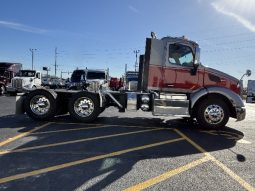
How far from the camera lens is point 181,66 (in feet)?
41.2

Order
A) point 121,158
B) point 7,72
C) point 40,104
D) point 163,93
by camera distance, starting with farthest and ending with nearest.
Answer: point 7,72 → point 163,93 → point 40,104 → point 121,158

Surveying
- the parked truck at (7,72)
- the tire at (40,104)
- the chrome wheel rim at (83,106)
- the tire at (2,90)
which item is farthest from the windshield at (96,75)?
the chrome wheel rim at (83,106)

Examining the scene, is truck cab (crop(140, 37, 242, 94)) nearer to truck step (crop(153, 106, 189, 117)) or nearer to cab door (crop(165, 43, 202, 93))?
cab door (crop(165, 43, 202, 93))

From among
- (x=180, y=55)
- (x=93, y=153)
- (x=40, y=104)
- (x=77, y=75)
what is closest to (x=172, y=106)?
(x=180, y=55)

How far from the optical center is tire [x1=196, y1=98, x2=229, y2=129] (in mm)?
11852

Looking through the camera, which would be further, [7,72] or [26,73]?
[7,72]

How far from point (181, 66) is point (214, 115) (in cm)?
199

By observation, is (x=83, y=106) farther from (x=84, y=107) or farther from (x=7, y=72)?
(x=7, y=72)

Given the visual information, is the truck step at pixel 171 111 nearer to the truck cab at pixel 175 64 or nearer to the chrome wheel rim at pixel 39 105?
the truck cab at pixel 175 64

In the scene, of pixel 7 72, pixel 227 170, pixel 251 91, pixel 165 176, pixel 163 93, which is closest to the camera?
pixel 165 176

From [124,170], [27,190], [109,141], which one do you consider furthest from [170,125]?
[27,190]

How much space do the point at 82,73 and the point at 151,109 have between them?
13844mm

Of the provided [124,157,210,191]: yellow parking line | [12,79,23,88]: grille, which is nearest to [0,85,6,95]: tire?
[12,79,23,88]: grille

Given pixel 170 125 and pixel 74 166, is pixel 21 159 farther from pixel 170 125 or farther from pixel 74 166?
pixel 170 125
